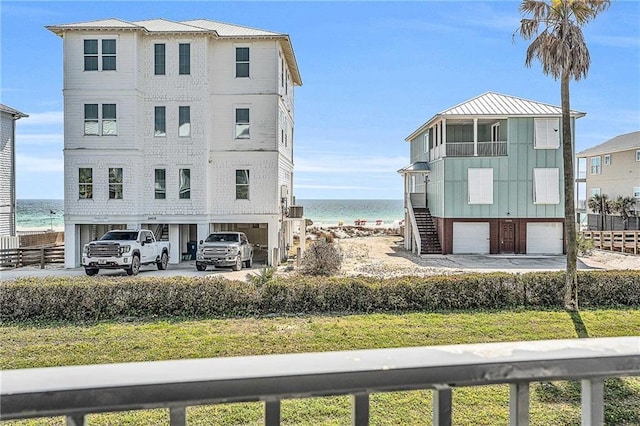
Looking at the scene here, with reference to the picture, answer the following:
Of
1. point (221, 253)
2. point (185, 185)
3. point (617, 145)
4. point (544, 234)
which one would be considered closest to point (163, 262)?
point (221, 253)

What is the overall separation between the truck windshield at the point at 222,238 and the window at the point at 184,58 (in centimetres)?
853

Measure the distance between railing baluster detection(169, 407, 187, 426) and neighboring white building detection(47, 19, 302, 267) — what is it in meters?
21.5

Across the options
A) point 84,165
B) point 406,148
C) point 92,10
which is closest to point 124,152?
point 84,165

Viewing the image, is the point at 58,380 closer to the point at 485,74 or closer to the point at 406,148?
the point at 485,74

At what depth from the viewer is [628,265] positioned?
22.6 metres

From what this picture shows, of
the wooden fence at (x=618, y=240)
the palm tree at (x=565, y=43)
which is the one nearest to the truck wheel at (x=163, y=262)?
the palm tree at (x=565, y=43)

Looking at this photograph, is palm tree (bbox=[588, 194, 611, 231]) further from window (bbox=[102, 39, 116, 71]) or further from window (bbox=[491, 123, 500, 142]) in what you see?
window (bbox=[102, 39, 116, 71])

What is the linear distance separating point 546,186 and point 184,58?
67.7 feet

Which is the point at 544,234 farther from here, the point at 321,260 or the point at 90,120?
the point at 90,120

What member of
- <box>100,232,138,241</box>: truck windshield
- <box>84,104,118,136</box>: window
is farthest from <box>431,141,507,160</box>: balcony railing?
<box>84,104,118,136</box>: window

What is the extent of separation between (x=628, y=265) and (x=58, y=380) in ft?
87.0

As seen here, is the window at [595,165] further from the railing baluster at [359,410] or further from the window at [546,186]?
the railing baluster at [359,410]

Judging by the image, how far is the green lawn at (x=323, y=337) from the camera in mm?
6398

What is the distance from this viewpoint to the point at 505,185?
86.4ft
